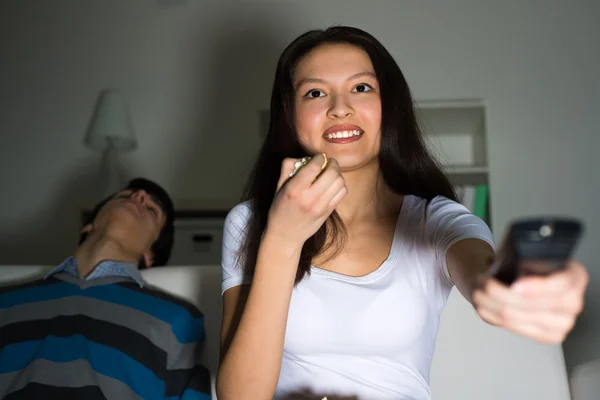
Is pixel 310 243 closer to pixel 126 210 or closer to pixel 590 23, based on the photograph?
pixel 126 210

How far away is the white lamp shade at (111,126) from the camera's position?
277 cm

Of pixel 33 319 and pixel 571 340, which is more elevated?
pixel 33 319

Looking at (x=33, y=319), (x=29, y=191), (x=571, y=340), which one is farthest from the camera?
(x=29, y=191)

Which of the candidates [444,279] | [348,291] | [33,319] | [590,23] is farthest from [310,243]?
[590,23]

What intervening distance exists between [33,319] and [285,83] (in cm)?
82

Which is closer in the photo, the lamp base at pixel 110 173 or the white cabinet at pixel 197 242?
the white cabinet at pixel 197 242

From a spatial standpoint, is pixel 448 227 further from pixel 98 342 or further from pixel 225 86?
pixel 225 86

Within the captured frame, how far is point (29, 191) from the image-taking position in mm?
2979

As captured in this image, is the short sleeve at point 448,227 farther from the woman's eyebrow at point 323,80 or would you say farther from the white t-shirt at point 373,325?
the woman's eyebrow at point 323,80

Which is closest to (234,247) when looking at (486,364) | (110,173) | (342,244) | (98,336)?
(342,244)

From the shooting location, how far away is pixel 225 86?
9.63 ft

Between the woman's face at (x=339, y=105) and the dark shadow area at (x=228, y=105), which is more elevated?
the woman's face at (x=339, y=105)

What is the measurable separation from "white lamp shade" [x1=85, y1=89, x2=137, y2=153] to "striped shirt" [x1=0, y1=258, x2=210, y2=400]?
4.39 feet

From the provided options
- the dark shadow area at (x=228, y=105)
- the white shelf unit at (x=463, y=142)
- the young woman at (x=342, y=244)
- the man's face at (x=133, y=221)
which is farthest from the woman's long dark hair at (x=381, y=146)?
the dark shadow area at (x=228, y=105)
